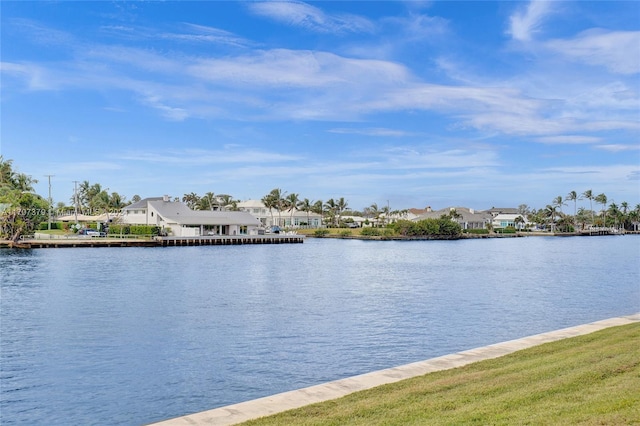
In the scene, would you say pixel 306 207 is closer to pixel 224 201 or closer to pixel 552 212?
pixel 224 201

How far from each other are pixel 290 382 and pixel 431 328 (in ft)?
36.3

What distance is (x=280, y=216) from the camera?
164 m

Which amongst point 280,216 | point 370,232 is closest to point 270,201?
point 280,216

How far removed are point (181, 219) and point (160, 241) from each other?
1204 centimetres

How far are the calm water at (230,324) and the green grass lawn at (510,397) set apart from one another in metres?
→ 5.29

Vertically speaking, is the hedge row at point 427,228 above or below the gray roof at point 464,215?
below

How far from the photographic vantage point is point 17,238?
89.9m

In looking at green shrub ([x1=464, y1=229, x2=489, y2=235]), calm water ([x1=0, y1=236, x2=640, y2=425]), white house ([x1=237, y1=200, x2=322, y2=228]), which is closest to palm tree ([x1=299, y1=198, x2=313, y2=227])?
white house ([x1=237, y1=200, x2=322, y2=228])

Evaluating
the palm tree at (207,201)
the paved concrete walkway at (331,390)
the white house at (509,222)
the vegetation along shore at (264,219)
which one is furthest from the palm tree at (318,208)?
the paved concrete walkway at (331,390)

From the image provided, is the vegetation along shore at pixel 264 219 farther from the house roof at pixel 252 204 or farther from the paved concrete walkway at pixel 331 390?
the paved concrete walkway at pixel 331 390

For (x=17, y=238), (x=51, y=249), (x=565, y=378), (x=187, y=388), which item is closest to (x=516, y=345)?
(x=565, y=378)

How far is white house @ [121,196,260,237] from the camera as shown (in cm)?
10962

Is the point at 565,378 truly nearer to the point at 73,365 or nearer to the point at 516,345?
the point at 516,345

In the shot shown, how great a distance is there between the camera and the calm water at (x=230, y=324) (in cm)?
1734
